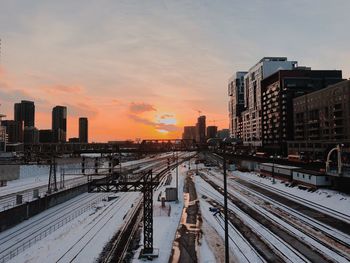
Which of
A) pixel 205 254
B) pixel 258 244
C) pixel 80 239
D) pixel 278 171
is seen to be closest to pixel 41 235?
pixel 80 239

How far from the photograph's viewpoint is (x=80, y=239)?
1574 inches

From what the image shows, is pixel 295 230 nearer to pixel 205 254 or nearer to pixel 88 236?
pixel 205 254

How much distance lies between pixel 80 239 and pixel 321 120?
398ft

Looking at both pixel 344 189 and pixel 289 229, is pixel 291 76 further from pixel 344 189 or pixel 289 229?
pixel 289 229

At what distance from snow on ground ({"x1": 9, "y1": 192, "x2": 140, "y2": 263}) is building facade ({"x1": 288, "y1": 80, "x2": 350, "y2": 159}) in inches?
3281

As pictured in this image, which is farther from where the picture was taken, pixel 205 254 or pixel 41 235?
pixel 41 235

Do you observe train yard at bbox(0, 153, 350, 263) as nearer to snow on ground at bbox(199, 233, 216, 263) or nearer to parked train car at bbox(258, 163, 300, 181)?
snow on ground at bbox(199, 233, 216, 263)

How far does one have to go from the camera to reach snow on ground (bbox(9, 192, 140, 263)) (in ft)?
111

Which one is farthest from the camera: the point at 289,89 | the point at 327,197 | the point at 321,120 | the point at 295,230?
the point at 289,89

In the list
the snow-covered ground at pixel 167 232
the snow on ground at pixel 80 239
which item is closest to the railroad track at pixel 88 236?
the snow on ground at pixel 80 239

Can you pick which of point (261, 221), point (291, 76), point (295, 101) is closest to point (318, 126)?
point (295, 101)

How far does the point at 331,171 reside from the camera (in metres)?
67.8

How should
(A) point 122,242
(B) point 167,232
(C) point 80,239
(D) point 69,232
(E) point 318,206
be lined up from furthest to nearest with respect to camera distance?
(E) point 318,206, (D) point 69,232, (B) point 167,232, (C) point 80,239, (A) point 122,242

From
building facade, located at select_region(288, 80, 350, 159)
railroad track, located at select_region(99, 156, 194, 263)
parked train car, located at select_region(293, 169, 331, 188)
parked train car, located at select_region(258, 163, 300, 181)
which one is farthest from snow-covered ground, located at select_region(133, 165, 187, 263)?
building facade, located at select_region(288, 80, 350, 159)
